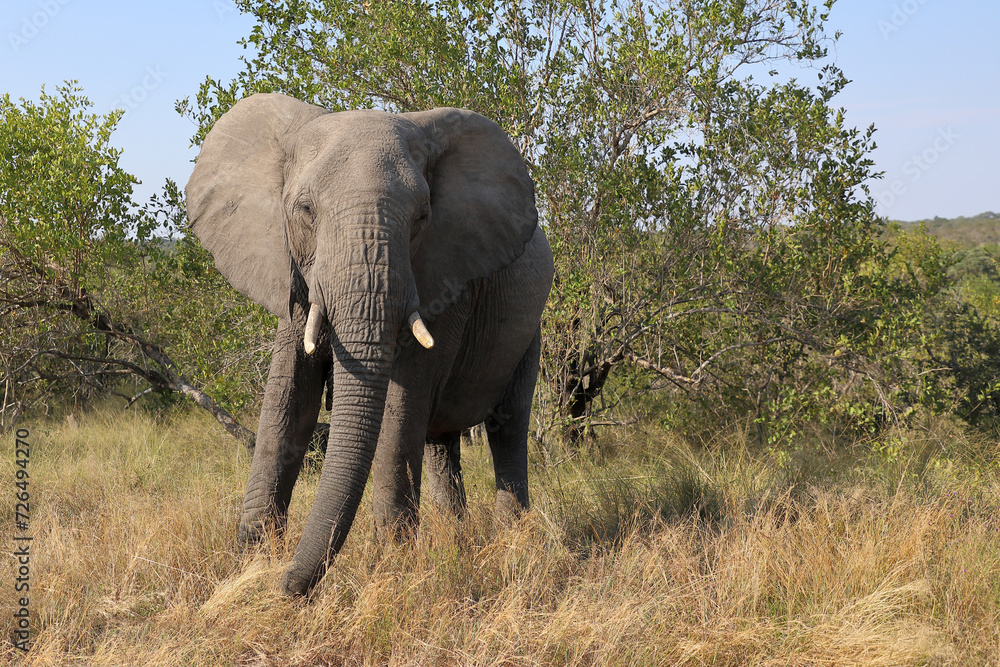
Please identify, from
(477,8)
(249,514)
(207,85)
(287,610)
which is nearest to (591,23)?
(477,8)

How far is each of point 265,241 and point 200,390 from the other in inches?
172

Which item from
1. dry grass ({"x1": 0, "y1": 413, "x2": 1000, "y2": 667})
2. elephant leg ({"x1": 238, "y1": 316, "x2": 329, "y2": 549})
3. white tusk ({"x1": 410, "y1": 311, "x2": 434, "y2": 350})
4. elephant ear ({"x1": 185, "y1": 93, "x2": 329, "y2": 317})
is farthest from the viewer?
elephant leg ({"x1": 238, "y1": 316, "x2": 329, "y2": 549})

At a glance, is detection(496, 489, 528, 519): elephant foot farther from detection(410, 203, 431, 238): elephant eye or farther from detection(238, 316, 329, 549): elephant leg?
detection(410, 203, 431, 238): elephant eye

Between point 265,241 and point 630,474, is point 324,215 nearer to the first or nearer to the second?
point 265,241

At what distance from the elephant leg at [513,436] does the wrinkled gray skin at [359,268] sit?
712 millimetres

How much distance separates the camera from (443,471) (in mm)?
5957

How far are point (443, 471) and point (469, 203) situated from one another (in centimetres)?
215

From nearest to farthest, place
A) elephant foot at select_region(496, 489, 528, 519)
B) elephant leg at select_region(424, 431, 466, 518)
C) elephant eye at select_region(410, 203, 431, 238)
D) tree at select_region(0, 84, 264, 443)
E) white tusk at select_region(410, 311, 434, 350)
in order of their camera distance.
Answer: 1. white tusk at select_region(410, 311, 434, 350)
2. elephant eye at select_region(410, 203, 431, 238)
3. elephant foot at select_region(496, 489, 528, 519)
4. elephant leg at select_region(424, 431, 466, 518)
5. tree at select_region(0, 84, 264, 443)

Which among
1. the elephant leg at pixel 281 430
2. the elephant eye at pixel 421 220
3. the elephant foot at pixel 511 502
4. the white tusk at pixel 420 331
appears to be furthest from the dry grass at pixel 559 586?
the elephant eye at pixel 421 220

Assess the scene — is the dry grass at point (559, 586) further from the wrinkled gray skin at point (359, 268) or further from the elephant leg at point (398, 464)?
the wrinkled gray skin at point (359, 268)

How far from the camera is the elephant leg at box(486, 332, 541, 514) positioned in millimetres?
5990

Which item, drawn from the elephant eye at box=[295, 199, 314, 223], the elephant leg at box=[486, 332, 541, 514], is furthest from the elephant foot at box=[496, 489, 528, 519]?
the elephant eye at box=[295, 199, 314, 223]

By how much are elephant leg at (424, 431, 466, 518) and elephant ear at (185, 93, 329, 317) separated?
6.59ft

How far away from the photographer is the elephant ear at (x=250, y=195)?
169 inches
